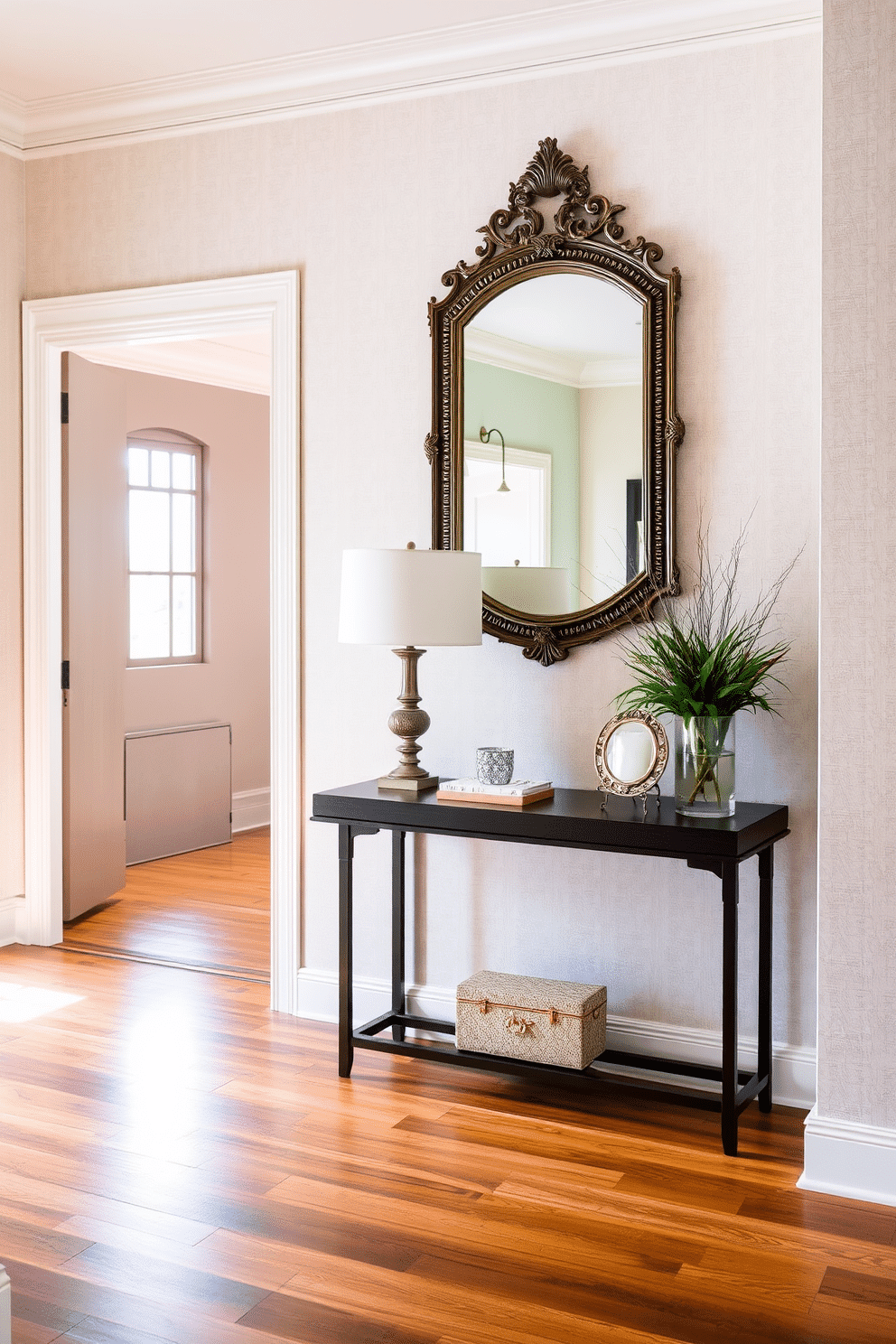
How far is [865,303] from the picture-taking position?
2.74 meters

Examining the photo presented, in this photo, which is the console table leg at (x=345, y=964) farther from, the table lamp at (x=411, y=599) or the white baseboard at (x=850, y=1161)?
the white baseboard at (x=850, y=1161)

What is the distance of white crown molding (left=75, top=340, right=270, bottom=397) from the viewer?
6.57m

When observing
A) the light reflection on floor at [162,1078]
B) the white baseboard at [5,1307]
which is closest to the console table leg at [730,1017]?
the light reflection on floor at [162,1078]

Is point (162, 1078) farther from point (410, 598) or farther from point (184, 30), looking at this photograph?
point (184, 30)

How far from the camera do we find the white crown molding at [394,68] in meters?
3.40

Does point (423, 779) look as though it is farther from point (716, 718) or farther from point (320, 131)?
point (320, 131)

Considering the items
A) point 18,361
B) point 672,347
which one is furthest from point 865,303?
point 18,361

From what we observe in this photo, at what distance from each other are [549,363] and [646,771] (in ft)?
4.07

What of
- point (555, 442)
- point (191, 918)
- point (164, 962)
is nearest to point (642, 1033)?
point (555, 442)

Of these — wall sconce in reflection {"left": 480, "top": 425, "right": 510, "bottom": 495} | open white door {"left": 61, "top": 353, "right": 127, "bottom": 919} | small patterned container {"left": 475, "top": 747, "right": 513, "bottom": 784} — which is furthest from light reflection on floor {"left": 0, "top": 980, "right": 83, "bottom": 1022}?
wall sconce in reflection {"left": 480, "top": 425, "right": 510, "bottom": 495}

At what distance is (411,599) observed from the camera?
11.1 feet

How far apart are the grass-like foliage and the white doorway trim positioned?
1.19 meters

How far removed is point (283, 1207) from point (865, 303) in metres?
2.33

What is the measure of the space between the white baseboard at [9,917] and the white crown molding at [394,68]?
2.77 m
